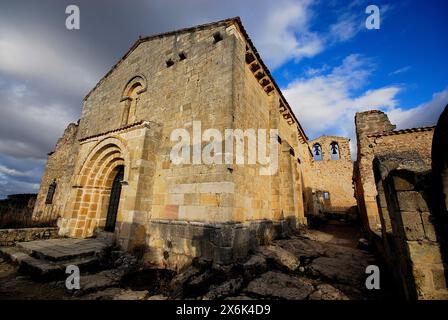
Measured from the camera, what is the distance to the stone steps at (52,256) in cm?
413

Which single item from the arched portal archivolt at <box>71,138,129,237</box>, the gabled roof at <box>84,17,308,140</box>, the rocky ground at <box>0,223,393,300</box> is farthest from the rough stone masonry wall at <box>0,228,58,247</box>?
the gabled roof at <box>84,17,308,140</box>

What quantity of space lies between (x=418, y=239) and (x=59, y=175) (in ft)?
41.5

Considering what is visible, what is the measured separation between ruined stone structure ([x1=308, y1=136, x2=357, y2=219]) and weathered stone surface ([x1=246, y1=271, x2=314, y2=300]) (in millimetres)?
17864

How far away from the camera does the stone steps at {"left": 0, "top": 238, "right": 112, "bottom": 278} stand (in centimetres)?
413

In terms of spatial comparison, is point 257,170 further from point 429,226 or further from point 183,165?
point 429,226

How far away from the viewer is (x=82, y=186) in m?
7.04

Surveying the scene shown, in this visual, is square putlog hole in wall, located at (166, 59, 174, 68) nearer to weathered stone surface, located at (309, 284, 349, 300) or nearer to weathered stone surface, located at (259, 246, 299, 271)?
weathered stone surface, located at (259, 246, 299, 271)

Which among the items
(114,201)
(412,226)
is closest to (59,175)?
(114,201)

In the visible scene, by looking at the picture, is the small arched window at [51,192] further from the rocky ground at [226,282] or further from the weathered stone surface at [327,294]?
the weathered stone surface at [327,294]

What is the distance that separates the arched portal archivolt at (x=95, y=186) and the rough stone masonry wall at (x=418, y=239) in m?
7.14

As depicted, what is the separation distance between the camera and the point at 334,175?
21500 mm
